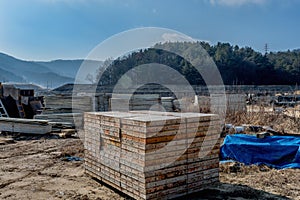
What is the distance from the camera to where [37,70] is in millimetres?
177500

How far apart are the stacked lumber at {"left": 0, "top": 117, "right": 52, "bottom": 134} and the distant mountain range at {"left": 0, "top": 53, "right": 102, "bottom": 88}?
14579cm

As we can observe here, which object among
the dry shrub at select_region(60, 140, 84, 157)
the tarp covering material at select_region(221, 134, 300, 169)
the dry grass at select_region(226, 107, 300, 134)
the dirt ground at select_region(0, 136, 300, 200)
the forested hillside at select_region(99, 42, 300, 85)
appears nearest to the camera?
the dirt ground at select_region(0, 136, 300, 200)

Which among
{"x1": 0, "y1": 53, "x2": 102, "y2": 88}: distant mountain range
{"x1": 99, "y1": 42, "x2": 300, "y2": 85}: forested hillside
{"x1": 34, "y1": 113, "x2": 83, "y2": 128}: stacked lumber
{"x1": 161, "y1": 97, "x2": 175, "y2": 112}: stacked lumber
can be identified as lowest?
{"x1": 34, "y1": 113, "x2": 83, "y2": 128}: stacked lumber

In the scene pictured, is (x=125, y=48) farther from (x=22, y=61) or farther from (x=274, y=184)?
(x=22, y=61)

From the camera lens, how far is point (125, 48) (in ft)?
30.0

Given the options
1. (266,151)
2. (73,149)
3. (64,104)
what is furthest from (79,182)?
(64,104)

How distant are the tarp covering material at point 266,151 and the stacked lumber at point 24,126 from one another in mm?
7439

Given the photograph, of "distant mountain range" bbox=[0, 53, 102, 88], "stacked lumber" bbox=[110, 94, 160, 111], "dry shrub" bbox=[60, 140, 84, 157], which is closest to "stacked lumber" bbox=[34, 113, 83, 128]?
"stacked lumber" bbox=[110, 94, 160, 111]

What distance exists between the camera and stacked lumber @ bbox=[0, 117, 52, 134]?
35.7ft

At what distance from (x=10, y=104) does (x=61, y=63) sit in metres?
165

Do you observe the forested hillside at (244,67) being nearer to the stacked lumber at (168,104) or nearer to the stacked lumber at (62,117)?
the stacked lumber at (168,104)

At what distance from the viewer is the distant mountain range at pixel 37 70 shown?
156 meters

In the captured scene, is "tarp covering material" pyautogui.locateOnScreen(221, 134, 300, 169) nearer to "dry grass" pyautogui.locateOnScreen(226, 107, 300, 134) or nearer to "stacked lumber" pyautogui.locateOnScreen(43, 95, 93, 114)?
"dry grass" pyautogui.locateOnScreen(226, 107, 300, 134)

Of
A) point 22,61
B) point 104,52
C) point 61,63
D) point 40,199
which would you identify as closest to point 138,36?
point 104,52
